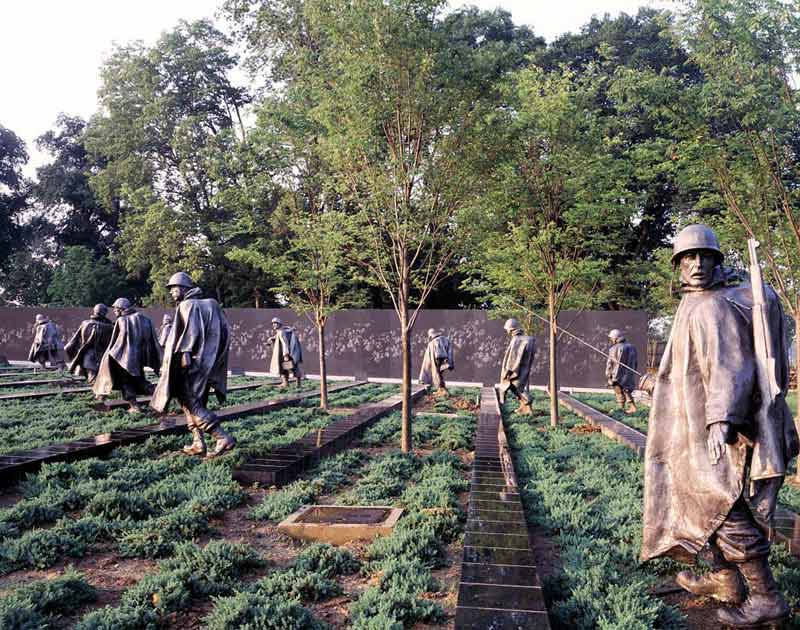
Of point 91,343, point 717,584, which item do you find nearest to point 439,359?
point 91,343

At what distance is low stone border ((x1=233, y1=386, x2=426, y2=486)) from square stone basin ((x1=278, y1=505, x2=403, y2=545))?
1.14 m

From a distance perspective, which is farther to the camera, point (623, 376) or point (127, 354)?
point (623, 376)

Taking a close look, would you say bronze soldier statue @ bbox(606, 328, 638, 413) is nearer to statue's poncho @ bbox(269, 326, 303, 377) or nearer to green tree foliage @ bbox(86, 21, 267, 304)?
Result: statue's poncho @ bbox(269, 326, 303, 377)

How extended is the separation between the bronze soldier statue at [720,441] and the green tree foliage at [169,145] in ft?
91.5

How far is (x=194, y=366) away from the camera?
25.2ft

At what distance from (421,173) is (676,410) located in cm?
515

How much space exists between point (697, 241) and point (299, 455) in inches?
209

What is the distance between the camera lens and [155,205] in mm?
28828

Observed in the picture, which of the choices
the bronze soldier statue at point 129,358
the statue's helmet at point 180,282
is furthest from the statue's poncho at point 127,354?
the statue's helmet at point 180,282

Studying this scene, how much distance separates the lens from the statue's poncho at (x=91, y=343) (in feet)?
44.4

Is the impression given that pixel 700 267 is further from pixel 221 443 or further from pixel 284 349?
pixel 284 349

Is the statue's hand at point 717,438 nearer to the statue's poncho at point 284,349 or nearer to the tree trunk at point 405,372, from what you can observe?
the tree trunk at point 405,372

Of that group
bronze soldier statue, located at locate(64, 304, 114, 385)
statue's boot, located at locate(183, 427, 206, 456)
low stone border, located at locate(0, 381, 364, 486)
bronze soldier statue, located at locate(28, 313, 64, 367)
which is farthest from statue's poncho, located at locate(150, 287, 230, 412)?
bronze soldier statue, located at locate(28, 313, 64, 367)

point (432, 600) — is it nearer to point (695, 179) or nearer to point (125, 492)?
point (125, 492)
